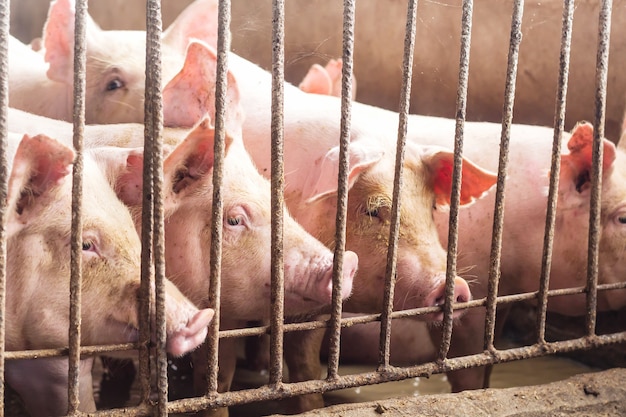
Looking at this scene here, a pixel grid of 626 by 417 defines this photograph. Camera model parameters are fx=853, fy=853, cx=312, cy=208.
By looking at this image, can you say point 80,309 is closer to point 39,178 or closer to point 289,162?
point 39,178

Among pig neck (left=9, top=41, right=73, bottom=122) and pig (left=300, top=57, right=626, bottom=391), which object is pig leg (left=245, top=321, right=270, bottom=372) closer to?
pig (left=300, top=57, right=626, bottom=391)

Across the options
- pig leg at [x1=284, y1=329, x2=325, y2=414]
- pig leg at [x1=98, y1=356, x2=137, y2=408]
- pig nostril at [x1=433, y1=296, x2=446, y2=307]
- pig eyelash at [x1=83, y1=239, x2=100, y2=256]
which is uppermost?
pig eyelash at [x1=83, y1=239, x2=100, y2=256]

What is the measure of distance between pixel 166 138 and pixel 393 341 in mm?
1642

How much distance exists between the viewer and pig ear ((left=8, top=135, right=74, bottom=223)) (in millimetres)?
1906

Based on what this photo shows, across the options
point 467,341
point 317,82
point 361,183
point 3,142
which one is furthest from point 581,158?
point 3,142

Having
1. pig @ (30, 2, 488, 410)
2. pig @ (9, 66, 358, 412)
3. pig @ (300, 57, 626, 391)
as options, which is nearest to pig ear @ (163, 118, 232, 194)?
pig @ (9, 66, 358, 412)

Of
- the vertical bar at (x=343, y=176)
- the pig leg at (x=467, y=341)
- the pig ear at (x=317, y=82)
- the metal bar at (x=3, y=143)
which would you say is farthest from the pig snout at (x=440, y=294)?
the metal bar at (x=3, y=143)

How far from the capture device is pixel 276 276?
86.5 inches

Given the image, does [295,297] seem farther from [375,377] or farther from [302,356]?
[302,356]

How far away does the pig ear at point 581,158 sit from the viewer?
2.98m

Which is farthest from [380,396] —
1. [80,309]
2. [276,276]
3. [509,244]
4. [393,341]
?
[80,309]

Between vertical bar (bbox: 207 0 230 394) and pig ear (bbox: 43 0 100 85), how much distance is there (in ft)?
2.38

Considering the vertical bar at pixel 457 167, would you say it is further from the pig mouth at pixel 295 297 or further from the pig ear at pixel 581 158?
the pig ear at pixel 581 158

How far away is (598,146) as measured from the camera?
109 inches
